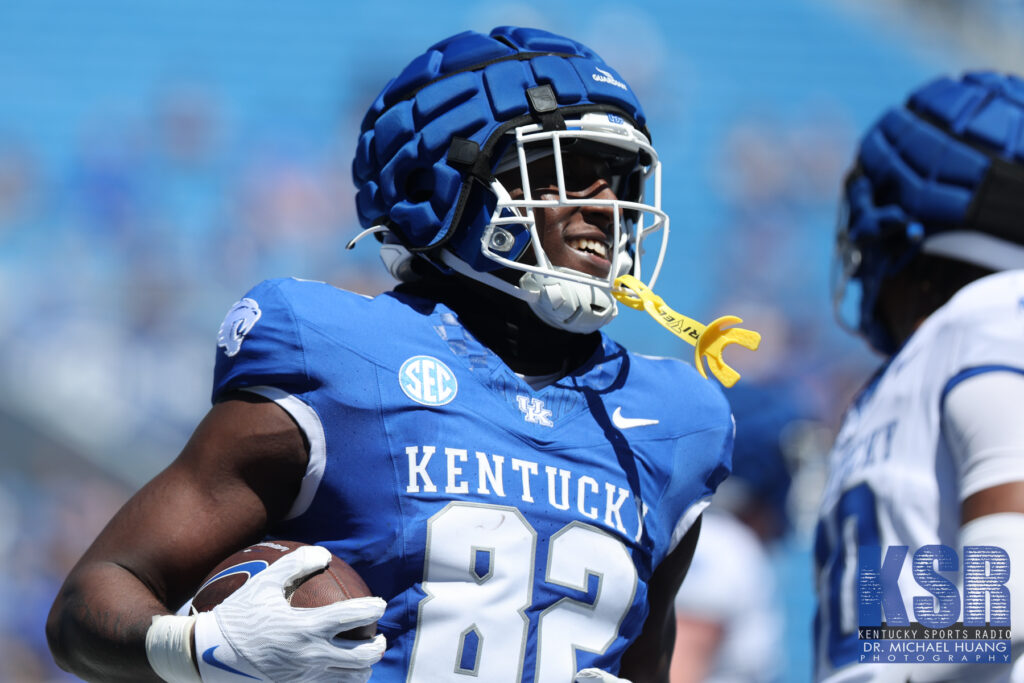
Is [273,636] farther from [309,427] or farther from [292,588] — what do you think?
[309,427]

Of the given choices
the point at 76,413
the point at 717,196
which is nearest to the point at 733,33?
the point at 717,196

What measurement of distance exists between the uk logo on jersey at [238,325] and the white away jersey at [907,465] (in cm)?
143

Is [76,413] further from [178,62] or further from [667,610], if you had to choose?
[667,610]

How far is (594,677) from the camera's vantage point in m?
1.91

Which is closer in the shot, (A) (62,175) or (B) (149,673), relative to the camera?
(B) (149,673)

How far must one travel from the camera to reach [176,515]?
183 cm

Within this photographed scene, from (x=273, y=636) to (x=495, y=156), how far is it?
0.95m

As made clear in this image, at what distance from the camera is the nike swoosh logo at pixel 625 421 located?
2145 mm

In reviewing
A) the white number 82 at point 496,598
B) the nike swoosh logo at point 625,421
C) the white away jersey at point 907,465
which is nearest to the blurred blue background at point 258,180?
the white away jersey at point 907,465

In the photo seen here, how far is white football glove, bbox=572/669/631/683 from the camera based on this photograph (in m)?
1.90

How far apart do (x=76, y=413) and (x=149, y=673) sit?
247 inches

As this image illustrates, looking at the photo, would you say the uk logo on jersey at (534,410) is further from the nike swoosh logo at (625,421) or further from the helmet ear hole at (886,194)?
the helmet ear hole at (886,194)

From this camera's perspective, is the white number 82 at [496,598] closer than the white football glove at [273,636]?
Answer: No

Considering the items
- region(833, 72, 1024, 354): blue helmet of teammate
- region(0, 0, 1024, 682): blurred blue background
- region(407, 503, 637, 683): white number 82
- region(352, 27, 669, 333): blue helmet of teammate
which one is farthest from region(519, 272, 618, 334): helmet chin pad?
region(0, 0, 1024, 682): blurred blue background
